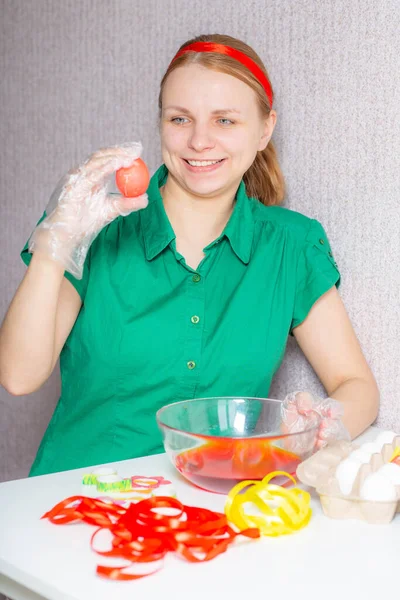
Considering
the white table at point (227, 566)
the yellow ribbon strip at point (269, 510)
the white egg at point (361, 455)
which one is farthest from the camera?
the white egg at point (361, 455)

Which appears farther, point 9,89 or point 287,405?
point 9,89

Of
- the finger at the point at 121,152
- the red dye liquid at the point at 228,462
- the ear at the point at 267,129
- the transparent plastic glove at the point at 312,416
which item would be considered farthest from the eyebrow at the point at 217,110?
the red dye liquid at the point at 228,462

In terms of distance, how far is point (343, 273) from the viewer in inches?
54.1

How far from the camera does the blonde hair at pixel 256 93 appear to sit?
125 cm

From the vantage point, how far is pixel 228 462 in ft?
2.97

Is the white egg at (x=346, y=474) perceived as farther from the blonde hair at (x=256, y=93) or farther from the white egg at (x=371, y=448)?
the blonde hair at (x=256, y=93)

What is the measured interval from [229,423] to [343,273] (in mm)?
427

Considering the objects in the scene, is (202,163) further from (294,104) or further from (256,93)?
(294,104)

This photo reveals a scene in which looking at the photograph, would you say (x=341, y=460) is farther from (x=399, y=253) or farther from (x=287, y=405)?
(x=399, y=253)

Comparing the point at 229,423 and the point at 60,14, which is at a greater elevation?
the point at 60,14

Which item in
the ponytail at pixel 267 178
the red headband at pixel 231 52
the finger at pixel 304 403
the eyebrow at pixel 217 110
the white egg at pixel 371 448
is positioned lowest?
the finger at pixel 304 403

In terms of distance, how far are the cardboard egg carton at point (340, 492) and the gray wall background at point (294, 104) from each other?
43cm

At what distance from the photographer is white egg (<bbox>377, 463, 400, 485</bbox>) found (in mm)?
850

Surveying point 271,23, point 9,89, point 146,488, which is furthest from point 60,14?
point 146,488
